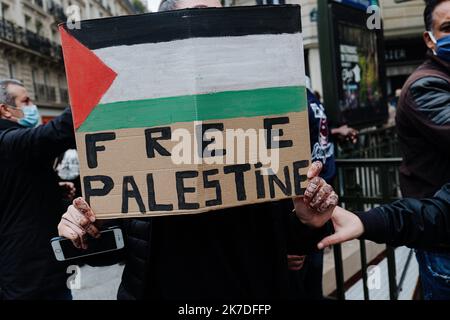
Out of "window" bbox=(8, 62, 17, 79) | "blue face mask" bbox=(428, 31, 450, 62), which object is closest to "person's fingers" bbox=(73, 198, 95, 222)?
"blue face mask" bbox=(428, 31, 450, 62)

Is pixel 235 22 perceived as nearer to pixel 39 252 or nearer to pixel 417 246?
pixel 417 246

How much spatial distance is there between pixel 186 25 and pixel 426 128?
1097mm

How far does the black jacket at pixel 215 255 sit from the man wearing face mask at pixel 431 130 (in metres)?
0.66

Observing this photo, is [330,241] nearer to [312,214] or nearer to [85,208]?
[312,214]

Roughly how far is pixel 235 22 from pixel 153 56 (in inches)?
9.7

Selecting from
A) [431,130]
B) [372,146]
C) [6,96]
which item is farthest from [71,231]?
[372,146]

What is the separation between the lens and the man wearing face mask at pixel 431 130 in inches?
70.4

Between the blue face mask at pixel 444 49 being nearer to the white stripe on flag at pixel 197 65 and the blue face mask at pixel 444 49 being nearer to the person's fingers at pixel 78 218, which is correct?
the white stripe on flag at pixel 197 65

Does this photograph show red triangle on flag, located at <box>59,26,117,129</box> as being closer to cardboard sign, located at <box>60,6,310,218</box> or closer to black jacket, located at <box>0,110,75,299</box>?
cardboard sign, located at <box>60,6,310,218</box>


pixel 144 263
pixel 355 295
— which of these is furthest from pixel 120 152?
pixel 355 295

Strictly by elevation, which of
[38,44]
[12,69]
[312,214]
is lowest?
[312,214]

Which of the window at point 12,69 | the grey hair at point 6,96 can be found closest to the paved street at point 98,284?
the grey hair at point 6,96

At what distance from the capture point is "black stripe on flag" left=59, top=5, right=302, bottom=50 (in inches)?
48.7

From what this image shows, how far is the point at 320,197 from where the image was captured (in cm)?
132
